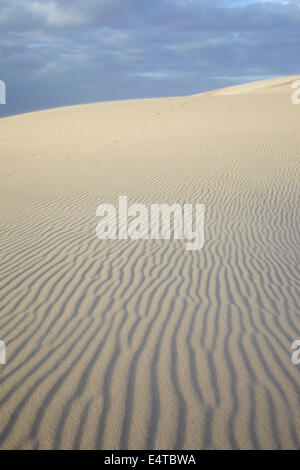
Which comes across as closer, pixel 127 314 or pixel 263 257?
pixel 127 314

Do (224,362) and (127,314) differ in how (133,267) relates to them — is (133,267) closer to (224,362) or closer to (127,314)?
Result: (127,314)

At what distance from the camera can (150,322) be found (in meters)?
4.14

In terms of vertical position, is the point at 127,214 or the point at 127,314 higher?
the point at 127,214

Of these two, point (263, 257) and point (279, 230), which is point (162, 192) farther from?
point (263, 257)

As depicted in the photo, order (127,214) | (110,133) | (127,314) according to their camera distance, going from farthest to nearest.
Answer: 1. (110,133)
2. (127,214)
3. (127,314)

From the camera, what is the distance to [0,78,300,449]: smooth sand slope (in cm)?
277

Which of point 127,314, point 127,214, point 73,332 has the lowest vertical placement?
point 73,332

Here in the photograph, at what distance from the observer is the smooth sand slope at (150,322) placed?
277 centimetres

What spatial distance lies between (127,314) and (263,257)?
9.40ft

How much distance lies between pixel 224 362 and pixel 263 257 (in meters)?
2.99

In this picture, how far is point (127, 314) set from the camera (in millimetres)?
4316

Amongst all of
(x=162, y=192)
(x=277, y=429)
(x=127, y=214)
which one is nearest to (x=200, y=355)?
(x=277, y=429)

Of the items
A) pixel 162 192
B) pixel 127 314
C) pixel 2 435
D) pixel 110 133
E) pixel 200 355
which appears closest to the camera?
pixel 2 435

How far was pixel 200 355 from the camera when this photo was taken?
3.56m
